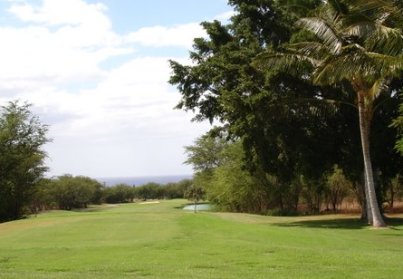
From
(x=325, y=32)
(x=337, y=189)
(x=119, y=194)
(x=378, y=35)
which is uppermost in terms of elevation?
(x=325, y=32)

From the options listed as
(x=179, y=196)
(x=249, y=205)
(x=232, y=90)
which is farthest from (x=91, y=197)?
(x=232, y=90)

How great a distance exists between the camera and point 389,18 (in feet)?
69.2

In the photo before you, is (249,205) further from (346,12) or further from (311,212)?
(346,12)

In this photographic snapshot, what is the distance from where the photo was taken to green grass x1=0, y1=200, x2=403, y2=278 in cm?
1214

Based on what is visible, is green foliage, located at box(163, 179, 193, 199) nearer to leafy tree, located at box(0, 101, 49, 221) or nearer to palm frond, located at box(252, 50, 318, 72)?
leafy tree, located at box(0, 101, 49, 221)

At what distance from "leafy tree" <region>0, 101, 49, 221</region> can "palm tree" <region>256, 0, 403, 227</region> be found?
97.7ft

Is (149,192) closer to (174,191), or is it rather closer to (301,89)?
(174,191)

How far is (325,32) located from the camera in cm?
2322

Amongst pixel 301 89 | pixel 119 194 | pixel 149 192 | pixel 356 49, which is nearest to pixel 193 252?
pixel 356 49

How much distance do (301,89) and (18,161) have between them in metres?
28.9

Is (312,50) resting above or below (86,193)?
above

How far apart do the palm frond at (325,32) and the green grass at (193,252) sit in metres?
8.17

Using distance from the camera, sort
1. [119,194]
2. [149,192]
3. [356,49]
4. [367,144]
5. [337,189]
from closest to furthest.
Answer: [356,49] < [367,144] < [337,189] < [119,194] < [149,192]

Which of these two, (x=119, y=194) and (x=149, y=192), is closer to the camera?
(x=119, y=194)
